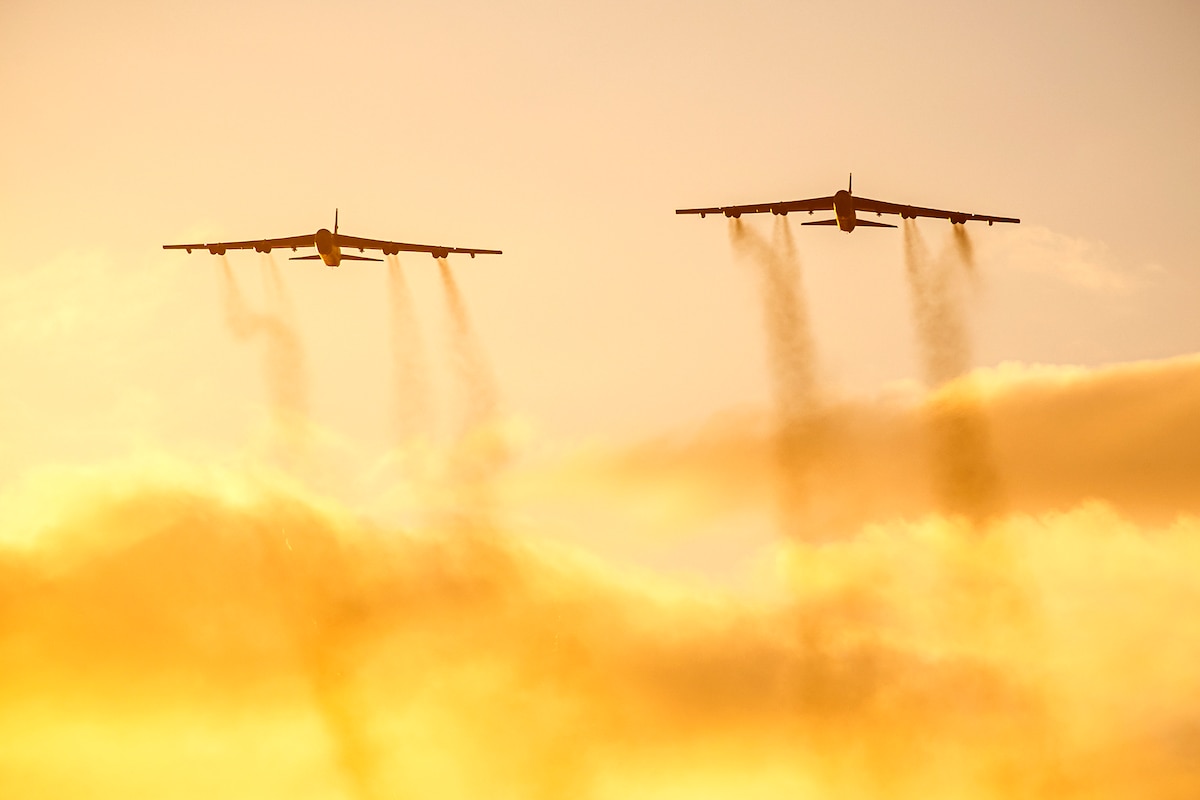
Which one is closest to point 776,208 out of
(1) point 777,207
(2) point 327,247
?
(1) point 777,207

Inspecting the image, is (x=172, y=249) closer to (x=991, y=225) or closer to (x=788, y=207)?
(x=788, y=207)

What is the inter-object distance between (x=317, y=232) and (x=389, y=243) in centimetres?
639

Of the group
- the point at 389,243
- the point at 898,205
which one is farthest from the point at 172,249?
the point at 898,205

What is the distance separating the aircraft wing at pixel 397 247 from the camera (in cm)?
17238

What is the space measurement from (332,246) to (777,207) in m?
38.4

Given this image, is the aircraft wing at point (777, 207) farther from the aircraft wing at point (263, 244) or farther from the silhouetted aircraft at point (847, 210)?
the aircraft wing at point (263, 244)

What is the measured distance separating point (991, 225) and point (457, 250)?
152 ft

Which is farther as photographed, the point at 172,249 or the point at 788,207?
the point at 172,249

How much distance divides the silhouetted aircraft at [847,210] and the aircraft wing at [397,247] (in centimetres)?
2011

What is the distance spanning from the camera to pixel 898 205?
167250 mm

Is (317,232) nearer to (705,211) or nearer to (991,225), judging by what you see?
(705,211)

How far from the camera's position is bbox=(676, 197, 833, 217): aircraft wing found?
16627 centimetres

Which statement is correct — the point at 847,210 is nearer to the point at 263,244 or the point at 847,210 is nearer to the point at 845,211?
the point at 845,211

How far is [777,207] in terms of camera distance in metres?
168
